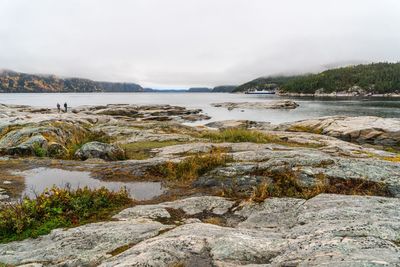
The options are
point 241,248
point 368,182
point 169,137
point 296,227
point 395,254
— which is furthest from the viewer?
point 169,137

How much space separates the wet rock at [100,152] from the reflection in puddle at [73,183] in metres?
4.57

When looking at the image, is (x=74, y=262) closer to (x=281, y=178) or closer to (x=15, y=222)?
(x=15, y=222)

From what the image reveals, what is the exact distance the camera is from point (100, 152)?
2294cm

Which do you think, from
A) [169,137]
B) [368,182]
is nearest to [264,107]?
[169,137]

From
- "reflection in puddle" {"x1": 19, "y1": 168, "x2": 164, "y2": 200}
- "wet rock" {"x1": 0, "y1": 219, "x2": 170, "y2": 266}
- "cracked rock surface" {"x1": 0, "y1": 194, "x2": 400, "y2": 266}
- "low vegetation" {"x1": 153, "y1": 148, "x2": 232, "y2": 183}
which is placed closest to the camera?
"cracked rock surface" {"x1": 0, "y1": 194, "x2": 400, "y2": 266}

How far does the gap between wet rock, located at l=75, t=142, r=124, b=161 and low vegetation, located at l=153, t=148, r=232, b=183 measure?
21.8ft

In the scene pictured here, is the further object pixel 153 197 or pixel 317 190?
pixel 153 197

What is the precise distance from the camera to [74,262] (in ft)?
24.2

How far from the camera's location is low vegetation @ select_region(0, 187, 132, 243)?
32.2ft

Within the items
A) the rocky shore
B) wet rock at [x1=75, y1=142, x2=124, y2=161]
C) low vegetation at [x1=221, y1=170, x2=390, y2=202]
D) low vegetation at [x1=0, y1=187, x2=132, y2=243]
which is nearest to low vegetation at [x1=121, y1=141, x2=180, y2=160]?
wet rock at [x1=75, y1=142, x2=124, y2=161]

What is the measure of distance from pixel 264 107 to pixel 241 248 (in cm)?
13298

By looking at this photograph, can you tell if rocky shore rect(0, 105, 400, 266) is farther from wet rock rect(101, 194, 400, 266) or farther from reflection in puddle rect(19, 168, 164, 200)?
reflection in puddle rect(19, 168, 164, 200)

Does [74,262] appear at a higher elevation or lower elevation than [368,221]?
lower

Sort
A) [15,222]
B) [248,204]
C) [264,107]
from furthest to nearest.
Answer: [264,107]
[248,204]
[15,222]
